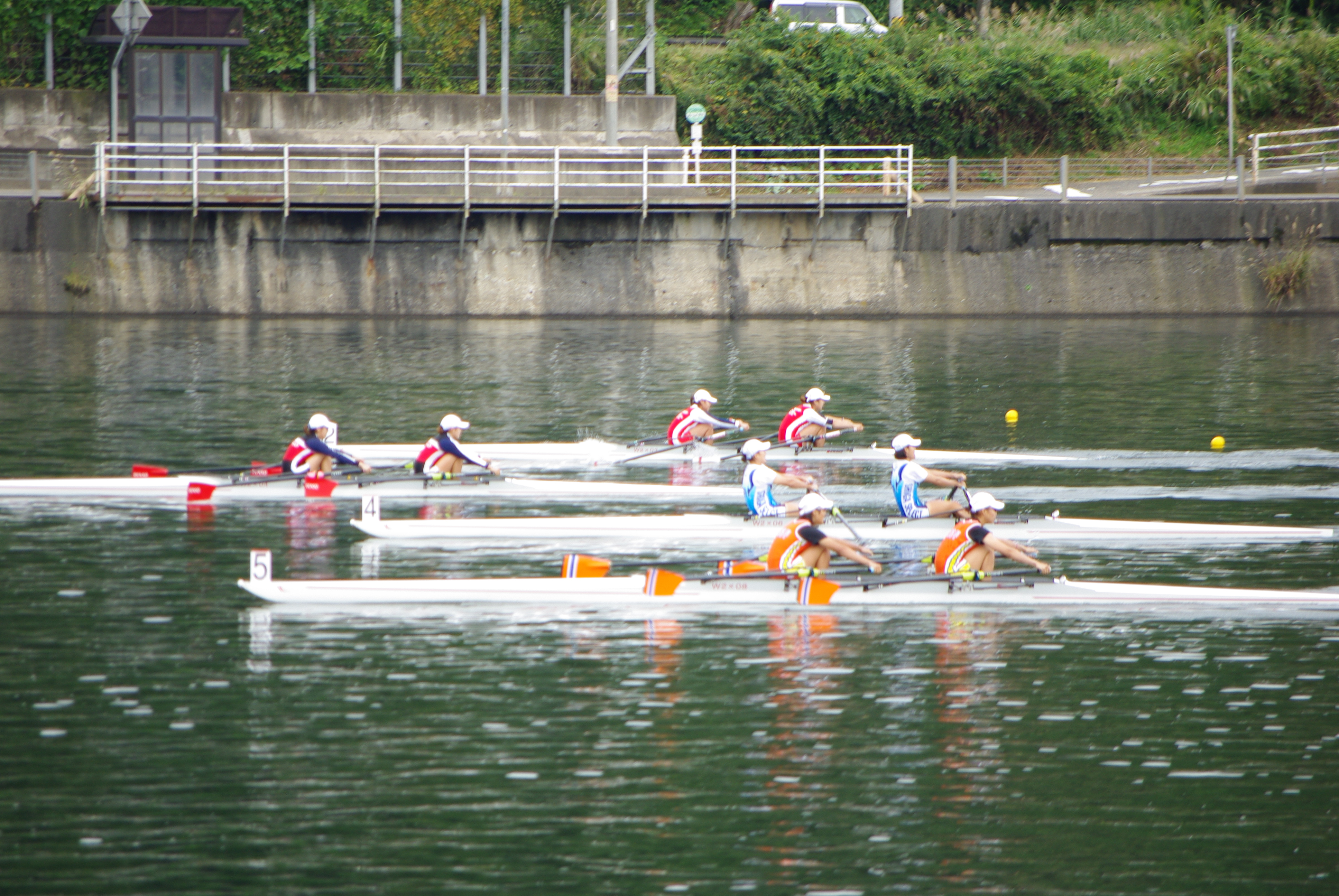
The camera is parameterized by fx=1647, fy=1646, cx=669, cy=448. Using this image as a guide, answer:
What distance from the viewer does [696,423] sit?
24.6 metres

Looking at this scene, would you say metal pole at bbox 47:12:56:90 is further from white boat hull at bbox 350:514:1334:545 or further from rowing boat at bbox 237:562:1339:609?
rowing boat at bbox 237:562:1339:609

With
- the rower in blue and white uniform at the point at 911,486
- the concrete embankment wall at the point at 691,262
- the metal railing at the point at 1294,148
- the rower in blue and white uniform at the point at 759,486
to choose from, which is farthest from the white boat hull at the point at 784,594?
the metal railing at the point at 1294,148

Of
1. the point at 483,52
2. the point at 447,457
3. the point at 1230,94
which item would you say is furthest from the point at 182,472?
the point at 1230,94

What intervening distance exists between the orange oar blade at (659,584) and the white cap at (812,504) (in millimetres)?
1432

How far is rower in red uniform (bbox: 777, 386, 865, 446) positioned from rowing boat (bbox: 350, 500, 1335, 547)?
496 centimetres

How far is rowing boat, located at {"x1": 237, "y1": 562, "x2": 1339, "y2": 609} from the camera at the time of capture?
1636 cm

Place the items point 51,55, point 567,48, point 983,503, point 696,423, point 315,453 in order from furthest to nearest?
point 567,48 < point 51,55 < point 696,423 < point 315,453 < point 983,503

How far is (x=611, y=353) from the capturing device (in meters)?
34.8

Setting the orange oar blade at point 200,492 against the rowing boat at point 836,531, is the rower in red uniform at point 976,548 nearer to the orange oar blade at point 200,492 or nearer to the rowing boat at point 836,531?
the rowing boat at point 836,531

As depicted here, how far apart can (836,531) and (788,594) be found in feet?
11.0

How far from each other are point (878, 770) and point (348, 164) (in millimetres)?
31374

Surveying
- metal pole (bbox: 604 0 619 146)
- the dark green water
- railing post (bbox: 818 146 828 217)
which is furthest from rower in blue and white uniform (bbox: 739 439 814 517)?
metal pole (bbox: 604 0 619 146)

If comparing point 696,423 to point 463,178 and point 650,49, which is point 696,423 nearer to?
point 463,178

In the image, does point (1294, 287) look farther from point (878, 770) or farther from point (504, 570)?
point (878, 770)
